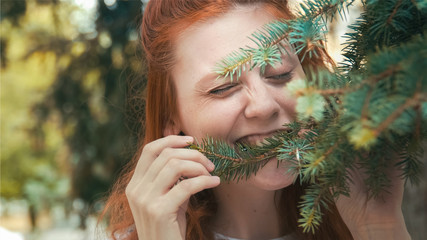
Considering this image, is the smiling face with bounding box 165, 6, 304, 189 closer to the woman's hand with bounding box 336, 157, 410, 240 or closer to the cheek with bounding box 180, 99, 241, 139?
the cheek with bounding box 180, 99, 241, 139

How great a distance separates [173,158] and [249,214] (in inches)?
21.6

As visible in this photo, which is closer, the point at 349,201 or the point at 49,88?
the point at 349,201

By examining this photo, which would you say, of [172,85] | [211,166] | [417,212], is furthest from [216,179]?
[417,212]

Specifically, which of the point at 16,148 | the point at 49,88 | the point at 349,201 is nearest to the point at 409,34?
the point at 349,201

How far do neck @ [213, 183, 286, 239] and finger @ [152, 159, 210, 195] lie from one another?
0.43 meters

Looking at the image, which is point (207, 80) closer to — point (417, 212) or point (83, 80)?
point (417, 212)

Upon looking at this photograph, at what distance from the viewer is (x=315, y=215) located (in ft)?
2.74

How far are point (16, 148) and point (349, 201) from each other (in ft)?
58.9

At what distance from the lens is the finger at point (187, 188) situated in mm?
1150

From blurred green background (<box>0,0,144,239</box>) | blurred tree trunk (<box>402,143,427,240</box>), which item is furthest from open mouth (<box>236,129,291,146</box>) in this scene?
blurred green background (<box>0,0,144,239</box>)

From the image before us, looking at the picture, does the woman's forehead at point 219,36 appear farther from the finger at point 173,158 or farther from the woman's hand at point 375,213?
the woman's hand at point 375,213

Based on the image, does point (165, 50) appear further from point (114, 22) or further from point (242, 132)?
point (114, 22)

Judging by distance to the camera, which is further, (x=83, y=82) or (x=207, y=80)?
(x=83, y=82)

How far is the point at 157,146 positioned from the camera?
130cm
